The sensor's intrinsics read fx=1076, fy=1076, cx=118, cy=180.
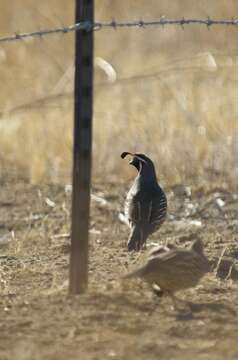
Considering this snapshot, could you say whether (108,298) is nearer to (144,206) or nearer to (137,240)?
(137,240)

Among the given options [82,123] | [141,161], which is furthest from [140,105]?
[82,123]

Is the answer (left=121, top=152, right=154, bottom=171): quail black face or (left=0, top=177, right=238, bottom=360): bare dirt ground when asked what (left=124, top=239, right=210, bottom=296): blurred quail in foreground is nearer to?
(left=0, top=177, right=238, bottom=360): bare dirt ground

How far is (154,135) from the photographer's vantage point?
10617 mm

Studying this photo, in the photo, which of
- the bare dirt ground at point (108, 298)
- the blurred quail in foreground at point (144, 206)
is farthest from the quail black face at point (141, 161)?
the bare dirt ground at point (108, 298)

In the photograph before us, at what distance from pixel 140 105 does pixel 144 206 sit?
14.4ft

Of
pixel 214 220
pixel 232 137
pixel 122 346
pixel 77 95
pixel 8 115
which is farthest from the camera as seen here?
pixel 8 115

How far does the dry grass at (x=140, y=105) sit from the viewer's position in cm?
1008

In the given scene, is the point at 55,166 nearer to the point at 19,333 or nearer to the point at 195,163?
the point at 195,163

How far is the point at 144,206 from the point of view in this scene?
754 cm

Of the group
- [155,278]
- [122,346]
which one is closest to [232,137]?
[155,278]

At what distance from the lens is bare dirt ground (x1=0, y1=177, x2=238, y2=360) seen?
4797 millimetres

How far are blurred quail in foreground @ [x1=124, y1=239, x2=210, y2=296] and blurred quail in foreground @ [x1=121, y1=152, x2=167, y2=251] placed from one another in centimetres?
162

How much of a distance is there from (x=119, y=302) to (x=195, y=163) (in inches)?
183

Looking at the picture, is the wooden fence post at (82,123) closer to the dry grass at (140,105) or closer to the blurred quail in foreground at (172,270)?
the blurred quail in foreground at (172,270)
